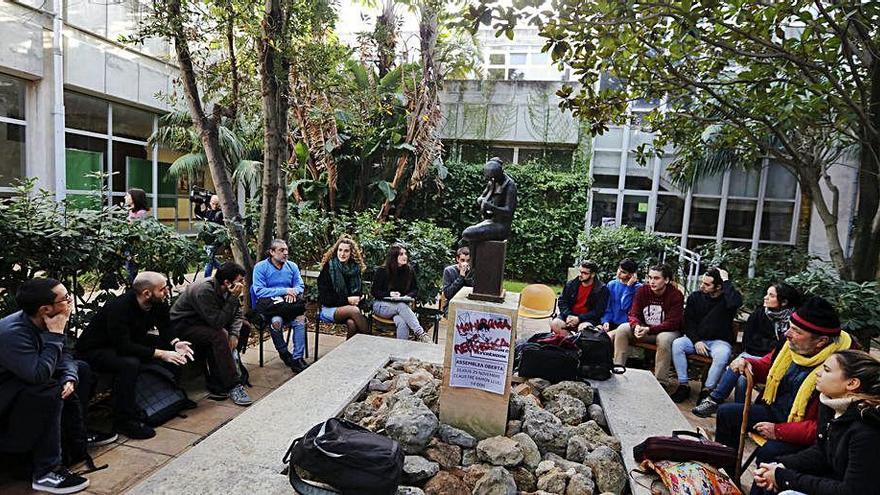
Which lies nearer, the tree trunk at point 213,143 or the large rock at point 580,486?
the large rock at point 580,486

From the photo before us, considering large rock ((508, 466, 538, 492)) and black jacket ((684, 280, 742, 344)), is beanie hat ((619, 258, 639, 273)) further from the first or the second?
large rock ((508, 466, 538, 492))

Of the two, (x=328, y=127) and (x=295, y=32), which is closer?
(x=295, y=32)

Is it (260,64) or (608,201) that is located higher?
(260,64)

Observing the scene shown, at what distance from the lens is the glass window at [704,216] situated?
1133 cm

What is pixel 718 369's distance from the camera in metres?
5.23

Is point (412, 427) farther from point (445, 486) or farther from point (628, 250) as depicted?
point (628, 250)

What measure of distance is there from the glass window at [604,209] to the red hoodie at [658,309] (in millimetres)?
6840

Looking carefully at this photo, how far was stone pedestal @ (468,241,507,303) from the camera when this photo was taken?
388 cm

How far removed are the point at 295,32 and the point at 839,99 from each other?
21.0 feet

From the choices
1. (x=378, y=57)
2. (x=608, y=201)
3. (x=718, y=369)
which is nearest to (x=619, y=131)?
(x=608, y=201)

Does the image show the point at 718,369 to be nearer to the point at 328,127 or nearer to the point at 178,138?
the point at 328,127

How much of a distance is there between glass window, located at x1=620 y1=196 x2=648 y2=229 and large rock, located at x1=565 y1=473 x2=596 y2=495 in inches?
393

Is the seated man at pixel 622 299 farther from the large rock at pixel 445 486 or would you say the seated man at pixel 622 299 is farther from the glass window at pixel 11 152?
the glass window at pixel 11 152

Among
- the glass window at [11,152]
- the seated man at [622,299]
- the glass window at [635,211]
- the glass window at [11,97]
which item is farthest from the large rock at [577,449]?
the glass window at [11,97]
